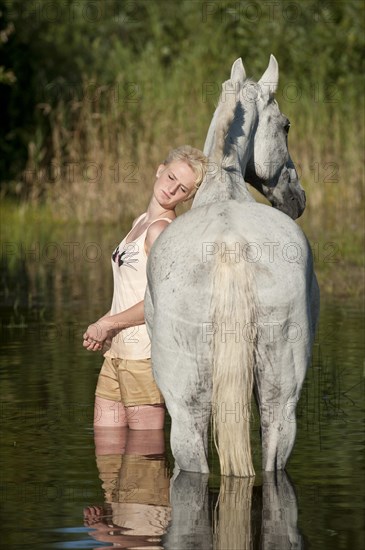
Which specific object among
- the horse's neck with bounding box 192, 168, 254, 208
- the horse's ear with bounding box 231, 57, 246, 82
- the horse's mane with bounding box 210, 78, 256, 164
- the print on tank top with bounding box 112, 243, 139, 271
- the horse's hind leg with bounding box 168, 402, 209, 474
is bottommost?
the horse's hind leg with bounding box 168, 402, 209, 474

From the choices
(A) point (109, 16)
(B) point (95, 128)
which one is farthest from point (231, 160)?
(A) point (109, 16)

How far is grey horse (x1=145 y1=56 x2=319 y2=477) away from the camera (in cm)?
573

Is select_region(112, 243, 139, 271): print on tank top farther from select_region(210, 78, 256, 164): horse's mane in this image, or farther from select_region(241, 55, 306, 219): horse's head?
select_region(210, 78, 256, 164): horse's mane

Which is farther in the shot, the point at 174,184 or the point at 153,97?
the point at 153,97

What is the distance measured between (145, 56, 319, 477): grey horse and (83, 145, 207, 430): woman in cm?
76

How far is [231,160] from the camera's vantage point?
6371 mm

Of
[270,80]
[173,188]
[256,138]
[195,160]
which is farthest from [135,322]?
[270,80]

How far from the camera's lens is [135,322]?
6.99 m

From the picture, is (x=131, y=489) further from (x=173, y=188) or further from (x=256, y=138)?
(x=256, y=138)

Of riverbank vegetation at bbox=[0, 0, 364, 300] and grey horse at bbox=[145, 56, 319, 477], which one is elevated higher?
riverbank vegetation at bbox=[0, 0, 364, 300]

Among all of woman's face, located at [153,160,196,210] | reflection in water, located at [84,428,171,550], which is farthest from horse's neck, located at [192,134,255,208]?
reflection in water, located at [84,428,171,550]

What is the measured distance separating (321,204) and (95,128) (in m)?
3.09

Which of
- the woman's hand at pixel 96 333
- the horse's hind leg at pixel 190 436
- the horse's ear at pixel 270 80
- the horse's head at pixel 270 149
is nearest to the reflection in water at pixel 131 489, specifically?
the horse's hind leg at pixel 190 436

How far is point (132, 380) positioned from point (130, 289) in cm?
44
